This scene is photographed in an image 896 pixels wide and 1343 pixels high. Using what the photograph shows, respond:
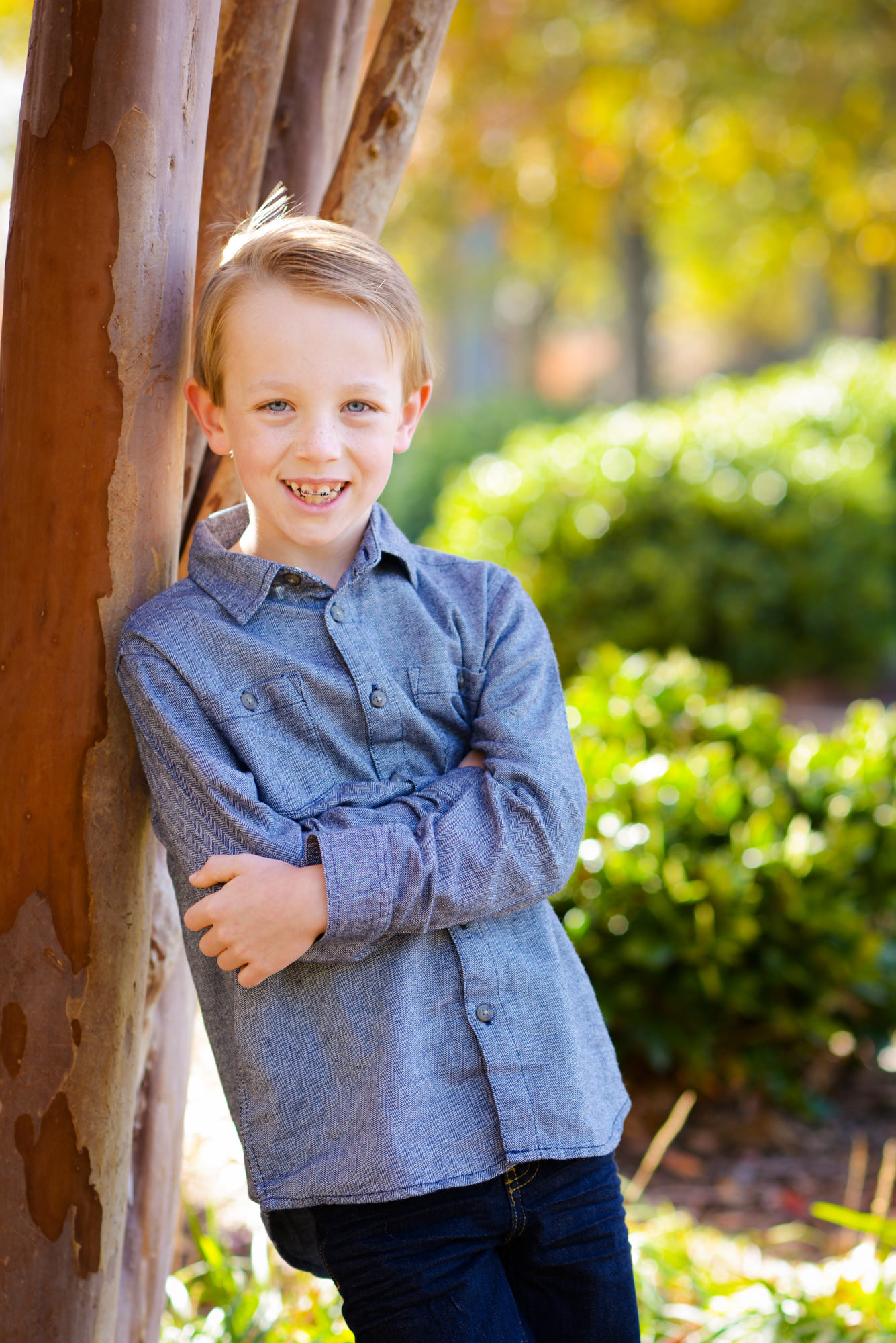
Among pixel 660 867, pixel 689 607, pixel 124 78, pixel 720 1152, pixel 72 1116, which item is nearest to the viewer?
pixel 124 78

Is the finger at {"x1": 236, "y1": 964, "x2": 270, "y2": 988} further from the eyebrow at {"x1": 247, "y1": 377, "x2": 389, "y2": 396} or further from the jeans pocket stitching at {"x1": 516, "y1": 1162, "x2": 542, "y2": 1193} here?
the eyebrow at {"x1": 247, "y1": 377, "x2": 389, "y2": 396}

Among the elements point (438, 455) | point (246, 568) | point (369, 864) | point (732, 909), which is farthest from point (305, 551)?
point (438, 455)

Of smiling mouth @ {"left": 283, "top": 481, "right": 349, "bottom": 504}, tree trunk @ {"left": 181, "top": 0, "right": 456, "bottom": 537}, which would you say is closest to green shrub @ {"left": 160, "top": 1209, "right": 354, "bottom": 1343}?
tree trunk @ {"left": 181, "top": 0, "right": 456, "bottom": 537}

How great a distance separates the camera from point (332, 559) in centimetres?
164

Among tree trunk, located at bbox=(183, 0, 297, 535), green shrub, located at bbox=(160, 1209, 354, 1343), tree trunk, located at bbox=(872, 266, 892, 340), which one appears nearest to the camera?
tree trunk, located at bbox=(183, 0, 297, 535)

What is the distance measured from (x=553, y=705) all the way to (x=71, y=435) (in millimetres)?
707

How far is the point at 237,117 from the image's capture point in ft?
6.10

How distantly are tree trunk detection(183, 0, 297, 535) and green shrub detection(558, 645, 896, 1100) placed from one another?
1.75 m

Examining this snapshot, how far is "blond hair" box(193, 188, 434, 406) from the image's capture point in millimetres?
1490

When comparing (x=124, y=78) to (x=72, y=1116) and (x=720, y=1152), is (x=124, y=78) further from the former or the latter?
(x=720, y=1152)

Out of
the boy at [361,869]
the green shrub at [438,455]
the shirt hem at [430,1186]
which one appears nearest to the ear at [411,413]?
the boy at [361,869]

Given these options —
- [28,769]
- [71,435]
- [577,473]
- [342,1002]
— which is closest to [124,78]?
[71,435]

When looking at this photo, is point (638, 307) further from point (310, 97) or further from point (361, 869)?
point (361, 869)

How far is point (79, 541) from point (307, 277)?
17.0 inches
